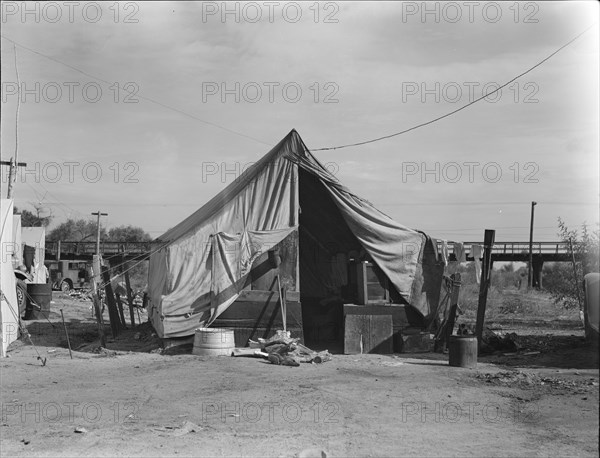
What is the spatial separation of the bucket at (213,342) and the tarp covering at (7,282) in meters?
3.72

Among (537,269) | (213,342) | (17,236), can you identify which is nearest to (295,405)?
(213,342)

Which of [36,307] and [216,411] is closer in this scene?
[216,411]

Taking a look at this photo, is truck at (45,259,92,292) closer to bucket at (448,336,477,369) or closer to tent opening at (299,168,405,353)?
tent opening at (299,168,405,353)

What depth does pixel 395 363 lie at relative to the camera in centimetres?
1267

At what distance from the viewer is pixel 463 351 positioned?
39.7 feet

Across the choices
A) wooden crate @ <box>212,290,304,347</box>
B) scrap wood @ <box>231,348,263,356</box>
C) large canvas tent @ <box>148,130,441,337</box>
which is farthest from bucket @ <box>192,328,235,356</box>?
wooden crate @ <box>212,290,304,347</box>

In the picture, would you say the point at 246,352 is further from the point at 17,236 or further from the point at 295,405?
the point at 17,236

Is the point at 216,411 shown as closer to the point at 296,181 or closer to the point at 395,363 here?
the point at 395,363

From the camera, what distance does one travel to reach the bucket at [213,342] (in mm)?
→ 13094

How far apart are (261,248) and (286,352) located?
236 centimetres

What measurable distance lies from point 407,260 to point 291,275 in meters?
2.47

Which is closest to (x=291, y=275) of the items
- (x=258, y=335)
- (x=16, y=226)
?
(x=258, y=335)

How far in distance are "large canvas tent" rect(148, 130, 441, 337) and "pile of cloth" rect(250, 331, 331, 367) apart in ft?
2.62

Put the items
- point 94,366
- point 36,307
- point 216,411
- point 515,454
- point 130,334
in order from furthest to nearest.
A: 1. point 36,307
2. point 130,334
3. point 94,366
4. point 216,411
5. point 515,454
